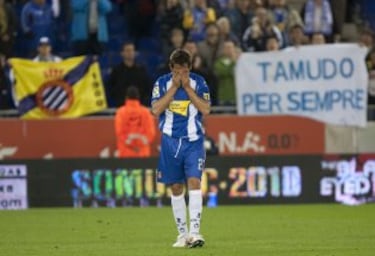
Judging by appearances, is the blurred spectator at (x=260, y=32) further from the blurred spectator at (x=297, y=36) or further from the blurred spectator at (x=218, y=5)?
the blurred spectator at (x=218, y=5)

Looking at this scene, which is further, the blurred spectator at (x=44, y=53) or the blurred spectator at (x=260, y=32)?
the blurred spectator at (x=260, y=32)

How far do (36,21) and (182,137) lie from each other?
444 inches

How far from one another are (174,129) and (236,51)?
33.3ft

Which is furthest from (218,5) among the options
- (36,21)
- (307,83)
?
(36,21)

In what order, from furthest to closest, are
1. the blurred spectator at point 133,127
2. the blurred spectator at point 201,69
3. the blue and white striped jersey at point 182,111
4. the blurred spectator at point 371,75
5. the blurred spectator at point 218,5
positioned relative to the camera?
the blurred spectator at point 218,5 < the blurred spectator at point 371,75 < the blurred spectator at point 201,69 < the blurred spectator at point 133,127 < the blue and white striped jersey at point 182,111

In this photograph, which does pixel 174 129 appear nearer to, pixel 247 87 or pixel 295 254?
pixel 295 254

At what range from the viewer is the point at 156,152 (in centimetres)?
2367

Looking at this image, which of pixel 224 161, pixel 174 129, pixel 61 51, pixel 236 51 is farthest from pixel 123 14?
pixel 174 129

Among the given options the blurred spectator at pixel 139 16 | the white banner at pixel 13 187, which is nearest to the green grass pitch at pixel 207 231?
the white banner at pixel 13 187

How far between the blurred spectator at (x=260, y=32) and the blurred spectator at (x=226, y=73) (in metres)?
0.73

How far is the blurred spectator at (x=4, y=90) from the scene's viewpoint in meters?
23.5

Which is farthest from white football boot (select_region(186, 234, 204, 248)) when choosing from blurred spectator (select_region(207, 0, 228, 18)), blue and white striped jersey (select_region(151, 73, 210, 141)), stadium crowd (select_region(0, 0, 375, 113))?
blurred spectator (select_region(207, 0, 228, 18))

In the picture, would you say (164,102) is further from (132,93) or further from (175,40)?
(175,40)

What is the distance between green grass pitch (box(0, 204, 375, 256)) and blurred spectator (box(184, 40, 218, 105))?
3007mm
